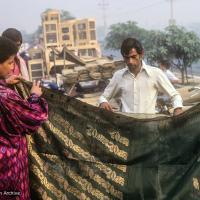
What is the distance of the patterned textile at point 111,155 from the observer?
128 inches

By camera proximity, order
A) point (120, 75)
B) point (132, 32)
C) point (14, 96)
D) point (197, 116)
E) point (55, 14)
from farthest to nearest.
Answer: point (132, 32) → point (55, 14) → point (120, 75) → point (197, 116) → point (14, 96)

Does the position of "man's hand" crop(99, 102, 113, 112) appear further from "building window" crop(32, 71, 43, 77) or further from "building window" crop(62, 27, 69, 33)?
"building window" crop(62, 27, 69, 33)

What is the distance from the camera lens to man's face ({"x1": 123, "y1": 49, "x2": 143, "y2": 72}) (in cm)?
404

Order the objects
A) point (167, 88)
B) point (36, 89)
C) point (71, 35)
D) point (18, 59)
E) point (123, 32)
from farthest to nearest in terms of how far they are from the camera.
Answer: point (123, 32), point (71, 35), point (18, 59), point (167, 88), point (36, 89)

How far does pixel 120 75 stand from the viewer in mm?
4262

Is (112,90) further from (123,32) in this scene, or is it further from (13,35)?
(123,32)

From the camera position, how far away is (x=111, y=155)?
3455 millimetres

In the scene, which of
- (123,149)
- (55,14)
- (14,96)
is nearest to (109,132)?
(123,149)

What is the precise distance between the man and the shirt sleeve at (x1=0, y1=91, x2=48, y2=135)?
3.92 ft

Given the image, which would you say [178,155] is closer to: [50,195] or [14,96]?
[50,195]

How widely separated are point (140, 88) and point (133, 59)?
298mm

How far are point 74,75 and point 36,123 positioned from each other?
14.2 metres

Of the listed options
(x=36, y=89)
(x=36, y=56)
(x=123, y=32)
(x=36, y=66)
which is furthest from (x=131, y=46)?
(x=123, y=32)

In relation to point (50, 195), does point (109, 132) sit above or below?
above
